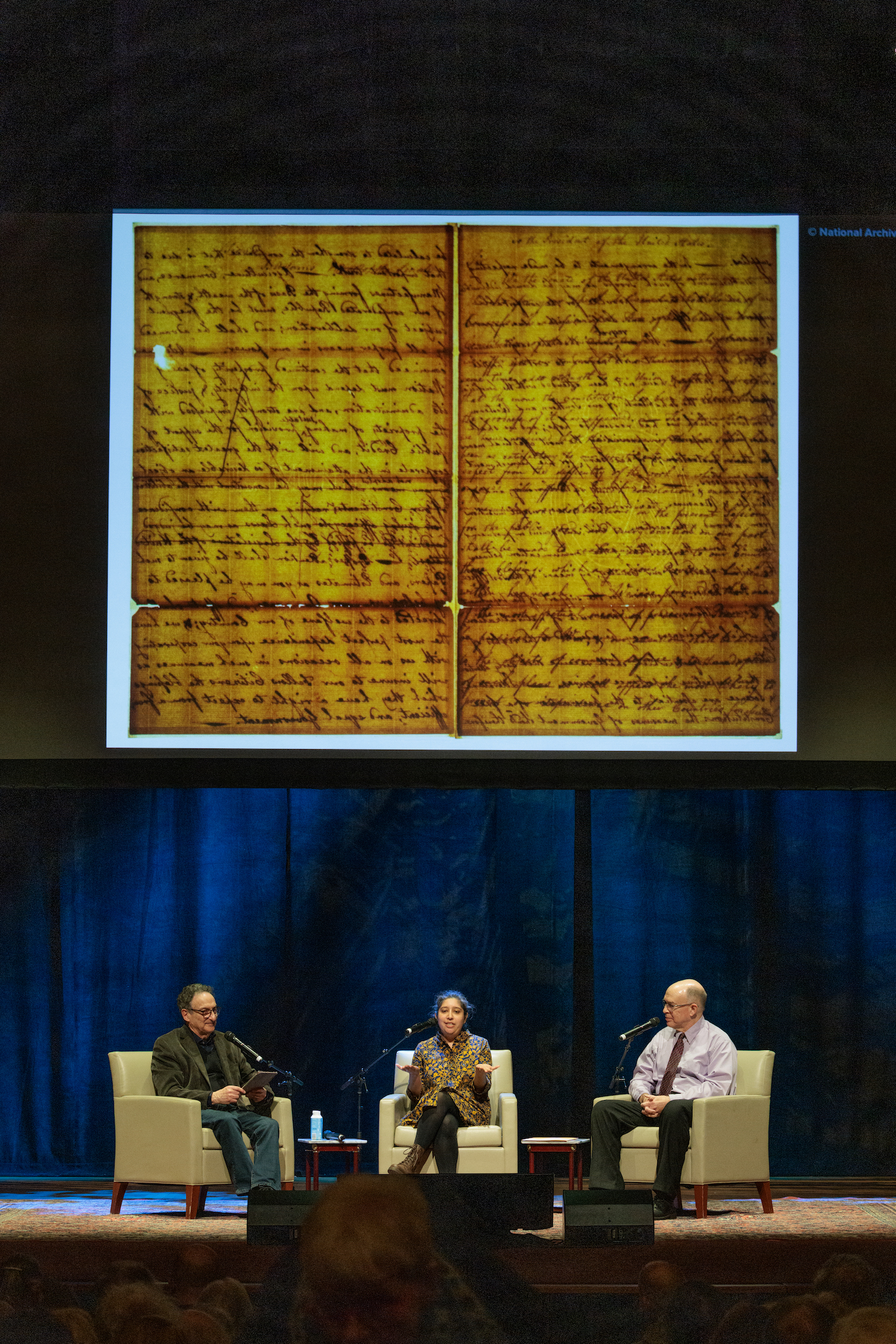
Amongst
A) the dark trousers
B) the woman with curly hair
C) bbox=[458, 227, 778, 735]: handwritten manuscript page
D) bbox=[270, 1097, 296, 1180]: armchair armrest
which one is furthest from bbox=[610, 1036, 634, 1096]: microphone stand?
bbox=[458, 227, 778, 735]: handwritten manuscript page

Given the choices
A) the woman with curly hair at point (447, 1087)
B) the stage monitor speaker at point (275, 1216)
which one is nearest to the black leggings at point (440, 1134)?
the woman with curly hair at point (447, 1087)

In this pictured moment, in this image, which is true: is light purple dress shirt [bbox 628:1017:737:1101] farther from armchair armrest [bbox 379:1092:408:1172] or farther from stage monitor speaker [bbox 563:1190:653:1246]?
stage monitor speaker [bbox 563:1190:653:1246]

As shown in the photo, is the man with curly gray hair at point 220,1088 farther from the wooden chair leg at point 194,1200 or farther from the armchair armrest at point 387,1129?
the armchair armrest at point 387,1129

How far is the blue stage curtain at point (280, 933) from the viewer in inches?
264

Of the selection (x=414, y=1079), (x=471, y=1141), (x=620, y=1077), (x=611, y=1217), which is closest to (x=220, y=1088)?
(x=414, y=1079)

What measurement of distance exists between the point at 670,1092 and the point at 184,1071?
Answer: 68.7 inches

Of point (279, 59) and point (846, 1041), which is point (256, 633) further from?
point (846, 1041)

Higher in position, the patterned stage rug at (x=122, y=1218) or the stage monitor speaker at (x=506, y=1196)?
the stage monitor speaker at (x=506, y=1196)

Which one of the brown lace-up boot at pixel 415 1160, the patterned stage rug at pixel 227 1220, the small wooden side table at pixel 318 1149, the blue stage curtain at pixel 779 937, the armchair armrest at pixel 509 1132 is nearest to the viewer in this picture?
the patterned stage rug at pixel 227 1220

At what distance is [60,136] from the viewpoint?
6008 mm

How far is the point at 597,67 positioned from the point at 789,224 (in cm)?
100

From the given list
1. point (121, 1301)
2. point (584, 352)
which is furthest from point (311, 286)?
point (121, 1301)

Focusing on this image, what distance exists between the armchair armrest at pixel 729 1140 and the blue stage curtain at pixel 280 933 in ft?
4.11

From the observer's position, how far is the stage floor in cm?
274
